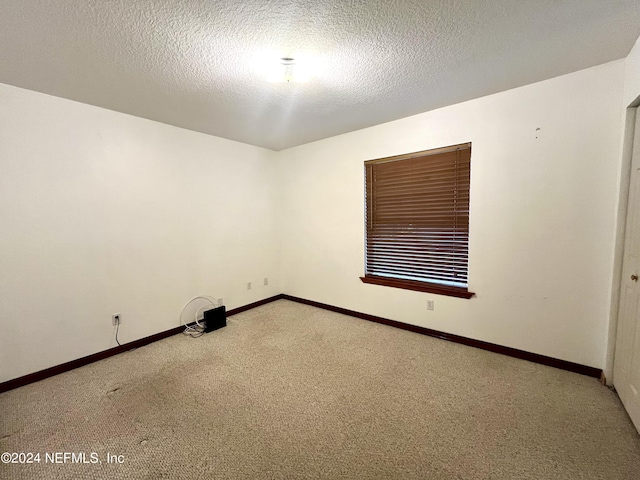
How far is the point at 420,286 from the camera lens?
3.01 metres

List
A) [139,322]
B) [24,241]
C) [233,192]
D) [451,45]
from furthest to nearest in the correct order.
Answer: [233,192]
[139,322]
[24,241]
[451,45]

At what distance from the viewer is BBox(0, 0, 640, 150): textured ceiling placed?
142 cm

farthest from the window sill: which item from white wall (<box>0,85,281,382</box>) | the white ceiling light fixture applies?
the white ceiling light fixture

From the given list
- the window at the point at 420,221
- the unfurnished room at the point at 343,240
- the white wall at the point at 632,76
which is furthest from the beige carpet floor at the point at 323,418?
the white wall at the point at 632,76

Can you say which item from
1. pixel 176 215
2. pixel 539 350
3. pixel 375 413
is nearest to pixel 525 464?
pixel 375 413

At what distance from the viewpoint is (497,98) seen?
2.43 meters

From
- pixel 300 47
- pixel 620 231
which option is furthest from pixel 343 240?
pixel 620 231

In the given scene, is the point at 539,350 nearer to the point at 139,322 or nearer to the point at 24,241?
the point at 139,322

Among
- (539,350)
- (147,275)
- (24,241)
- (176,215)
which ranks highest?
(176,215)

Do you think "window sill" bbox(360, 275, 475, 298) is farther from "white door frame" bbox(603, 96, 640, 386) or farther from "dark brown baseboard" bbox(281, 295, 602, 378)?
"white door frame" bbox(603, 96, 640, 386)

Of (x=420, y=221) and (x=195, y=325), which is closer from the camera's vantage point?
(x=420, y=221)

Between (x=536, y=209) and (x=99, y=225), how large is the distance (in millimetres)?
4135

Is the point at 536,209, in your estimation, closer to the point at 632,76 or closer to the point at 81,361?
the point at 632,76

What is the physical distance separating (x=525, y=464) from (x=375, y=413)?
83cm
